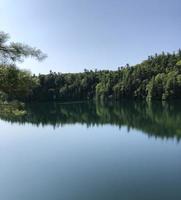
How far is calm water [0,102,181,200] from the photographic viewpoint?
1864cm

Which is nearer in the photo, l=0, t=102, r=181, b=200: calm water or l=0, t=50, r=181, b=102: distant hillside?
l=0, t=102, r=181, b=200: calm water

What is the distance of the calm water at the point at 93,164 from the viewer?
18.6 m

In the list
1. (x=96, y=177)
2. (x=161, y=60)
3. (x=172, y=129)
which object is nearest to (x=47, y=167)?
(x=96, y=177)

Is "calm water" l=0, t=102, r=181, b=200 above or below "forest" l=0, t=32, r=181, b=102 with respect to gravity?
below

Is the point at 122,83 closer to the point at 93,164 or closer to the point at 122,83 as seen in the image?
the point at 122,83

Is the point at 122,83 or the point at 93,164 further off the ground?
the point at 122,83

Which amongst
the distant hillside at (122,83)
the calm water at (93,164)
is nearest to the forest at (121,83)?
the distant hillside at (122,83)

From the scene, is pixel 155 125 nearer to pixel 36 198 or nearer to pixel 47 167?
pixel 47 167

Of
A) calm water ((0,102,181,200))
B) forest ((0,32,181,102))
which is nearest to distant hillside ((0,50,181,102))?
forest ((0,32,181,102))

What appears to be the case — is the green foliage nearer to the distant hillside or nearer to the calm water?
the distant hillside

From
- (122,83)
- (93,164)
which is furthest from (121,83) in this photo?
(93,164)

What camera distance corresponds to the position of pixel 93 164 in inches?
988

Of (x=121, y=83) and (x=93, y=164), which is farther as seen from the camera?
(x=121, y=83)

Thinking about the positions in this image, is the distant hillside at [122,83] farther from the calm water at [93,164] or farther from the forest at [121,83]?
the calm water at [93,164]
